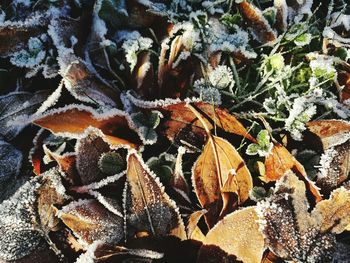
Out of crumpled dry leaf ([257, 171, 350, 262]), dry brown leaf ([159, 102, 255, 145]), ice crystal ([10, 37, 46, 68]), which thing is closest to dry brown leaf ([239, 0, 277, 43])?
dry brown leaf ([159, 102, 255, 145])

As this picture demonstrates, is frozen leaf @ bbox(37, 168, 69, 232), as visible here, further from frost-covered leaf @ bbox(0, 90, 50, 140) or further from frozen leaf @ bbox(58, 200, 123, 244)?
frost-covered leaf @ bbox(0, 90, 50, 140)

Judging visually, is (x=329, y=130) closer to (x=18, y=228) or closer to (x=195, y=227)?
(x=195, y=227)

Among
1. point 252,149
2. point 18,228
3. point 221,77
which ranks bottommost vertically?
point 18,228

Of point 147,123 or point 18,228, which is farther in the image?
point 147,123

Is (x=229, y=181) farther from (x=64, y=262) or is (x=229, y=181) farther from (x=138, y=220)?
(x=64, y=262)

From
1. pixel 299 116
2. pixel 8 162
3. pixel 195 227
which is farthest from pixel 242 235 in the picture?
pixel 8 162

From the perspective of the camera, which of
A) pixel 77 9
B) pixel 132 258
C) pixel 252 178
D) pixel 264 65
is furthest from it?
pixel 77 9

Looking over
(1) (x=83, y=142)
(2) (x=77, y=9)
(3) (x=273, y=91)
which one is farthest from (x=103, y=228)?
(2) (x=77, y=9)
